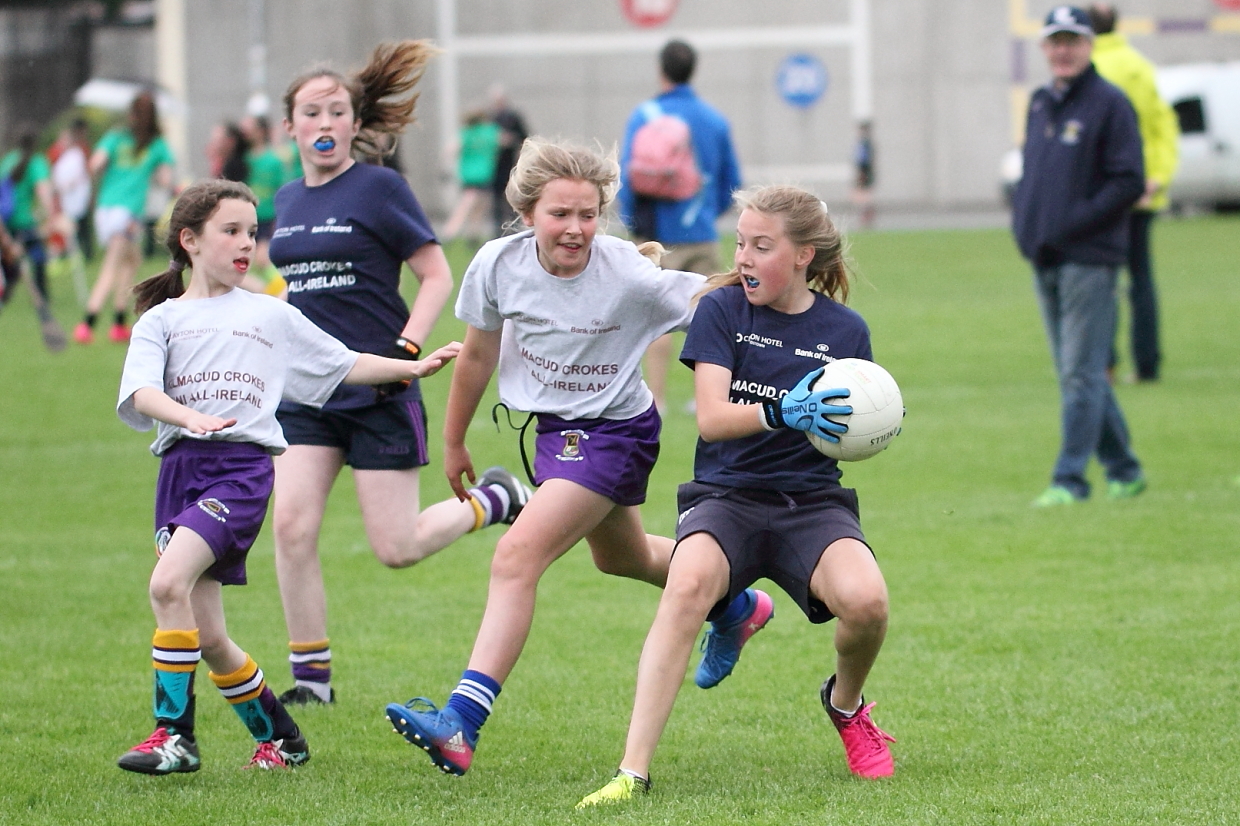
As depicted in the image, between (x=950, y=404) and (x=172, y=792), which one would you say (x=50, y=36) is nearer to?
(x=950, y=404)

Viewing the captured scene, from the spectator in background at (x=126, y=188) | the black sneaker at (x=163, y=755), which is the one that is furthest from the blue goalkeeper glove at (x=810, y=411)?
the spectator in background at (x=126, y=188)

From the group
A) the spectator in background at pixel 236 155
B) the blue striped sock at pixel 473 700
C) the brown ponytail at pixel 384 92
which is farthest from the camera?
the spectator in background at pixel 236 155

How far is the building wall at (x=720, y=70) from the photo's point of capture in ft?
118

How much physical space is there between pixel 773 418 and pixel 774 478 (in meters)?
0.35

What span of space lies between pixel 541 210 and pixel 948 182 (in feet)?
107

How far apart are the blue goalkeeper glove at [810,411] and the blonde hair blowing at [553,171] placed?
890 millimetres

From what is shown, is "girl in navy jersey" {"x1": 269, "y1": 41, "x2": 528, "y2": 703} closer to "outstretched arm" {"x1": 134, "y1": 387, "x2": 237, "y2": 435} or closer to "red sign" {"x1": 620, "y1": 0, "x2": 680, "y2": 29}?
"outstretched arm" {"x1": 134, "y1": 387, "x2": 237, "y2": 435}

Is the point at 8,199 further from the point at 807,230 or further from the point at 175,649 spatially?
the point at 807,230

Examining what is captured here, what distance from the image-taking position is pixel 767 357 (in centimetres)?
480

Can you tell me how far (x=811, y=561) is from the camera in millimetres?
4730

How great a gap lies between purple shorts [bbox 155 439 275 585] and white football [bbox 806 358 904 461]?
158 cm

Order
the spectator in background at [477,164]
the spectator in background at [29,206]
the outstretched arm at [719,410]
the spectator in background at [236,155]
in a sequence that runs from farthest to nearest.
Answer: the spectator in background at [477,164] < the spectator in background at [29,206] < the spectator in background at [236,155] < the outstretched arm at [719,410]

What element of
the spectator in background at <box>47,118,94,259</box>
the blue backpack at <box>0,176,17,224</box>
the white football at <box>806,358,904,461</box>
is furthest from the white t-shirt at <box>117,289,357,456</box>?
the spectator in background at <box>47,118,94,259</box>

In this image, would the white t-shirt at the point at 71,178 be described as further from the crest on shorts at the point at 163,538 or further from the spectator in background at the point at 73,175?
the crest on shorts at the point at 163,538
